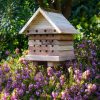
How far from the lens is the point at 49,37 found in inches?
200

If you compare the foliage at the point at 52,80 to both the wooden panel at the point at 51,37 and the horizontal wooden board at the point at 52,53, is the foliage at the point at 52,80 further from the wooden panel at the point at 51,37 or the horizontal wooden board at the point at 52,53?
the wooden panel at the point at 51,37

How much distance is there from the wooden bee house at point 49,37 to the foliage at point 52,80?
154 mm

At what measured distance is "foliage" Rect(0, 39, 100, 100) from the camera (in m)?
4.30

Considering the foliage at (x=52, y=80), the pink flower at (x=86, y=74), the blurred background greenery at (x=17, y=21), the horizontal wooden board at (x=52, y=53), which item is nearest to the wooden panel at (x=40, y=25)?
the horizontal wooden board at (x=52, y=53)

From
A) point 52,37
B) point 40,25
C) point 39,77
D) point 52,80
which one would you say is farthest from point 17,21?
point 52,80

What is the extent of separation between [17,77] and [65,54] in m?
0.73

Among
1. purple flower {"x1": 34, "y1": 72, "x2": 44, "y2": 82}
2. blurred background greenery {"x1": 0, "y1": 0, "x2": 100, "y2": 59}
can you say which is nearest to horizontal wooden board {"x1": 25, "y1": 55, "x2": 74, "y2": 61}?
purple flower {"x1": 34, "y1": 72, "x2": 44, "y2": 82}

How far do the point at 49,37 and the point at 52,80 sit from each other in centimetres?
75

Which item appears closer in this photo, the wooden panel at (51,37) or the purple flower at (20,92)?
the purple flower at (20,92)

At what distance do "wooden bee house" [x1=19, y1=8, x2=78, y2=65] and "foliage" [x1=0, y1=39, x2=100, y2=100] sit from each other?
0.15 m

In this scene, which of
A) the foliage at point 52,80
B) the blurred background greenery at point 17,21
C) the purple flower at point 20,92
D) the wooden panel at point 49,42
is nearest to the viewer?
the foliage at point 52,80

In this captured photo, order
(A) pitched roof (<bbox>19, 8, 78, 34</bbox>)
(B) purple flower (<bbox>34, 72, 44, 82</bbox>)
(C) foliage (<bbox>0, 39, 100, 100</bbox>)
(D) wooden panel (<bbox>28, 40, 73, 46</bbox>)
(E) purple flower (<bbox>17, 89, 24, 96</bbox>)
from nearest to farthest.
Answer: (C) foliage (<bbox>0, 39, 100, 100</bbox>), (E) purple flower (<bbox>17, 89, 24, 96</bbox>), (B) purple flower (<bbox>34, 72, 44, 82</bbox>), (A) pitched roof (<bbox>19, 8, 78, 34</bbox>), (D) wooden panel (<bbox>28, 40, 73, 46</bbox>)

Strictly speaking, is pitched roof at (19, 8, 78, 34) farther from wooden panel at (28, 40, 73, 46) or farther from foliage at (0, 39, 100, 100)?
foliage at (0, 39, 100, 100)

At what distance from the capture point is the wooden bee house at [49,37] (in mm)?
4977
